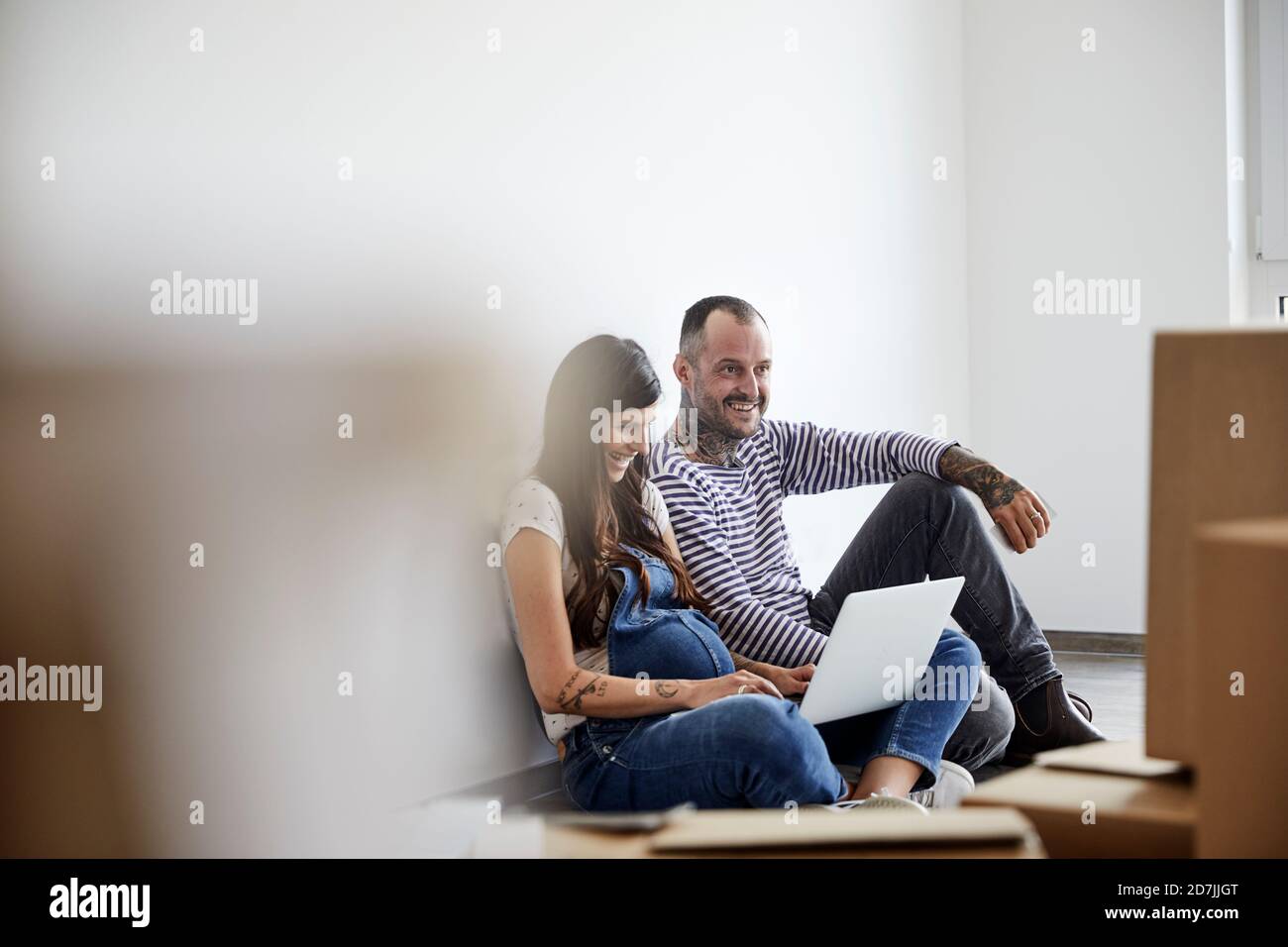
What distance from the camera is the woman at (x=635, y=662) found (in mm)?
1640

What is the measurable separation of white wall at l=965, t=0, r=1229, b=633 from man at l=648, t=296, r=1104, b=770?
4.86 ft

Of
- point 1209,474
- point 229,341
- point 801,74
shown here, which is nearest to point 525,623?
point 229,341

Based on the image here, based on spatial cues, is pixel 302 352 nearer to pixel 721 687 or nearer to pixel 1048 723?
pixel 721 687

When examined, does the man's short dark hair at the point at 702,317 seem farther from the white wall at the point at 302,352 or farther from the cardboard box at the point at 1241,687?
the cardboard box at the point at 1241,687

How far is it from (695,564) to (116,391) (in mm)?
964

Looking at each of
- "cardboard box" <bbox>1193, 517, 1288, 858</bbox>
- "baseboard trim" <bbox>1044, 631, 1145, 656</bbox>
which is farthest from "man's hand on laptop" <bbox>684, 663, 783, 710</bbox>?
"baseboard trim" <bbox>1044, 631, 1145, 656</bbox>

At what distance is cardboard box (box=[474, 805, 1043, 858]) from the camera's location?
39.3 inches

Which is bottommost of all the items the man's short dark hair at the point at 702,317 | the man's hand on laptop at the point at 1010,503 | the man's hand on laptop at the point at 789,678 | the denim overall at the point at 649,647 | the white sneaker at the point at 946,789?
the white sneaker at the point at 946,789

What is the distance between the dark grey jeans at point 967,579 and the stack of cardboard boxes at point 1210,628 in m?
1.11

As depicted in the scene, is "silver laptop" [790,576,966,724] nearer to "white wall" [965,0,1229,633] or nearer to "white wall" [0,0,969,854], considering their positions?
"white wall" [0,0,969,854]

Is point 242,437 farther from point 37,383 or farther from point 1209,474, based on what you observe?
point 1209,474

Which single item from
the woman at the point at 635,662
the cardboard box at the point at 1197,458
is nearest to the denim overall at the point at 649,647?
the woman at the point at 635,662

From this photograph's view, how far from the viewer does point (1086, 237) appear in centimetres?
373
